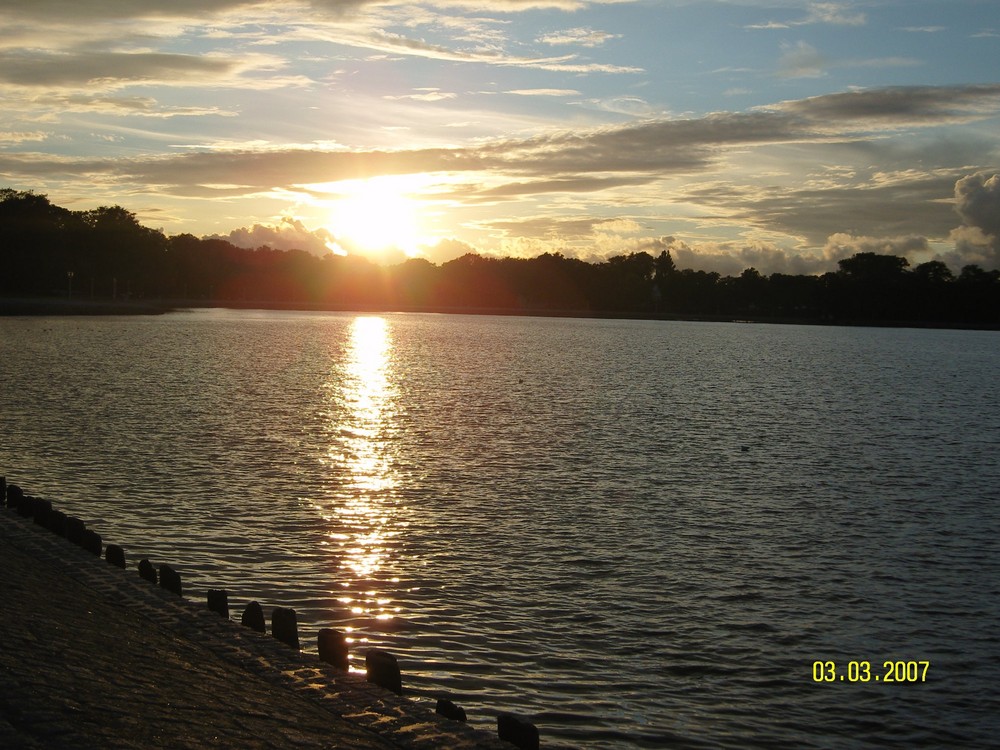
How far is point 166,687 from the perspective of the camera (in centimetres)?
1105

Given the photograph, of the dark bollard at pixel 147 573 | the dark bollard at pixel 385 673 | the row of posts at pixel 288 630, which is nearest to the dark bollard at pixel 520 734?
the row of posts at pixel 288 630

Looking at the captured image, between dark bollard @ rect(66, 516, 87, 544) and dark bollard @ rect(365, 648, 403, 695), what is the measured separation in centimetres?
795

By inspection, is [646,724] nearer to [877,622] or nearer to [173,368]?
[877,622]

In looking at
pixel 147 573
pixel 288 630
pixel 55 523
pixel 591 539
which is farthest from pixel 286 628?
pixel 591 539

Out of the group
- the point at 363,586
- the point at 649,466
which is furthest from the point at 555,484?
the point at 363,586

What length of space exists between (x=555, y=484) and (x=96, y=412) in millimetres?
22202

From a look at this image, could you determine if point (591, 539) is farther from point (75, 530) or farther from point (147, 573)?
point (75, 530)

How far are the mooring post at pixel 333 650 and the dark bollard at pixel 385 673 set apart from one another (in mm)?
761

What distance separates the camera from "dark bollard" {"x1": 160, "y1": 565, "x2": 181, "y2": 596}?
50.7 feet

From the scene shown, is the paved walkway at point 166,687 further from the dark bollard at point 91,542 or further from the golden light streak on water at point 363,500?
the golden light streak on water at point 363,500

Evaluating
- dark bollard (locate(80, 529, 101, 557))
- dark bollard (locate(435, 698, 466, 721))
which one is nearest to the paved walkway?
dark bollard (locate(435, 698, 466, 721))
